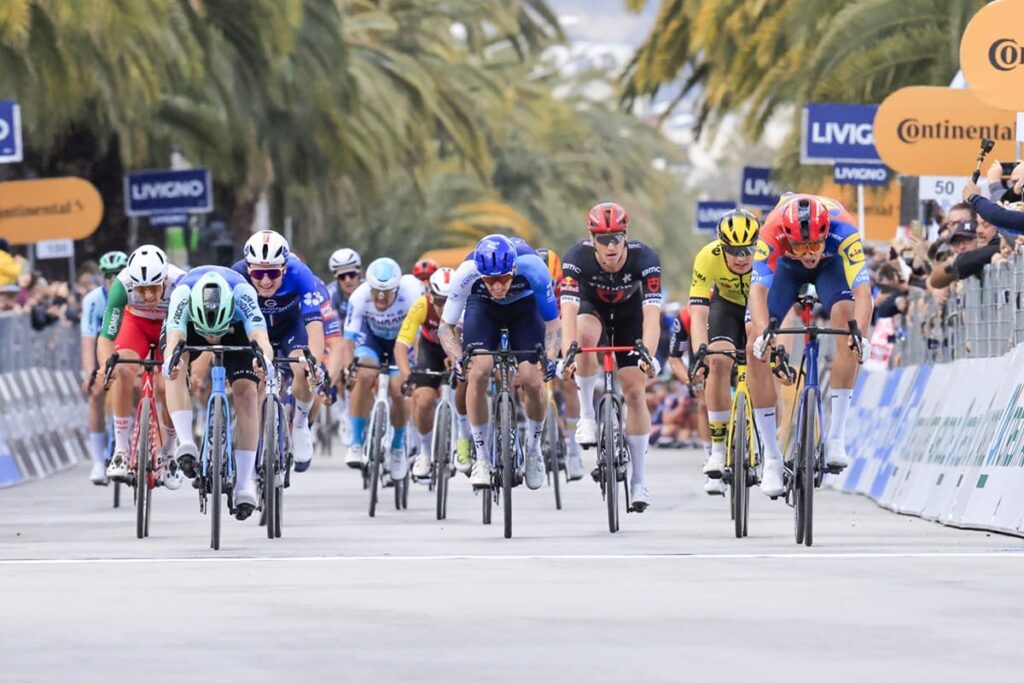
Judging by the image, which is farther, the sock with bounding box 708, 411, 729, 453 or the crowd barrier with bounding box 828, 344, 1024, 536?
the sock with bounding box 708, 411, 729, 453

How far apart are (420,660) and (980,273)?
9.98 m

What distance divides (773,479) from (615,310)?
2438mm

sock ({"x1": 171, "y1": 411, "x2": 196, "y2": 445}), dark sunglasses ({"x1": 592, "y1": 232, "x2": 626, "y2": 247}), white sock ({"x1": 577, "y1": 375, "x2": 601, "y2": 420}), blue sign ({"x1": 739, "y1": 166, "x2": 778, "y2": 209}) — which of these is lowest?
sock ({"x1": 171, "y1": 411, "x2": 196, "y2": 445})

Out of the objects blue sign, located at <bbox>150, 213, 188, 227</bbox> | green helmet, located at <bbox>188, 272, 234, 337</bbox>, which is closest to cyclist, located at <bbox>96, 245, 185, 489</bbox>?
green helmet, located at <bbox>188, 272, 234, 337</bbox>

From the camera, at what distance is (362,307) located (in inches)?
833

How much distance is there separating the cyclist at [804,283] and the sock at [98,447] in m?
7.63

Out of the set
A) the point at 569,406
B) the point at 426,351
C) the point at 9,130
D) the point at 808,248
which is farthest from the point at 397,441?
the point at 9,130

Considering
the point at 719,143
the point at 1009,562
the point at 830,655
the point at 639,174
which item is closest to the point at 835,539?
the point at 1009,562

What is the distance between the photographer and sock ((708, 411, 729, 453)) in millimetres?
16328

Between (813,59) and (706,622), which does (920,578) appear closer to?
(706,622)

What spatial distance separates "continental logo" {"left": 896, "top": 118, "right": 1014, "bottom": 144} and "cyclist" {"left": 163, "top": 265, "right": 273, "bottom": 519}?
9.42 meters

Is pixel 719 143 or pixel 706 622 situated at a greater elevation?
pixel 719 143

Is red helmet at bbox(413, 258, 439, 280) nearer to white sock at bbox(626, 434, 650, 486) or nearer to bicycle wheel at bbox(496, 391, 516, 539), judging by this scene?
white sock at bbox(626, 434, 650, 486)

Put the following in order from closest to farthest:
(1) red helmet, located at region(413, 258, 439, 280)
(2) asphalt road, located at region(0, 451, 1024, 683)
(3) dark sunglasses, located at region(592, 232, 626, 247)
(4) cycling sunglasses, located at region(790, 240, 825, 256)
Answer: (2) asphalt road, located at region(0, 451, 1024, 683)
(4) cycling sunglasses, located at region(790, 240, 825, 256)
(3) dark sunglasses, located at region(592, 232, 626, 247)
(1) red helmet, located at region(413, 258, 439, 280)
